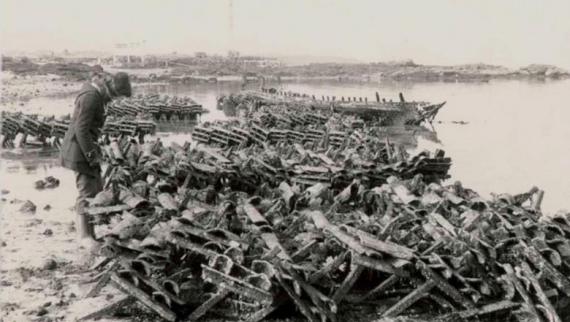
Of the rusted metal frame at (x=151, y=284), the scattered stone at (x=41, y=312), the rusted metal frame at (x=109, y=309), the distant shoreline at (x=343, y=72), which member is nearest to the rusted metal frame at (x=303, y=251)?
the rusted metal frame at (x=151, y=284)

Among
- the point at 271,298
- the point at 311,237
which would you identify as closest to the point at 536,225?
the point at 311,237

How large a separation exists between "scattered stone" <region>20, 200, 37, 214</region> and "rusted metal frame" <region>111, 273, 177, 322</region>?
249 inches

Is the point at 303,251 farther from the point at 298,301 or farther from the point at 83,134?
the point at 83,134

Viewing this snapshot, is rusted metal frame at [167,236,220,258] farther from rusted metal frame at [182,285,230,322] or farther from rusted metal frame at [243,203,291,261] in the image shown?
rusted metal frame at [243,203,291,261]

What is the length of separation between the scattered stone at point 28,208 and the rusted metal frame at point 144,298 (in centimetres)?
632

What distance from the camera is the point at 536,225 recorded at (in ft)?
24.9

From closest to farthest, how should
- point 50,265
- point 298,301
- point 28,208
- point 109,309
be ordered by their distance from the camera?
point 298,301
point 109,309
point 50,265
point 28,208

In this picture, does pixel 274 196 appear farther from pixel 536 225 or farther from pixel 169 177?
pixel 536 225

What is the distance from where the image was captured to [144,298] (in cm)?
643

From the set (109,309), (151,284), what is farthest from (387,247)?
(109,309)

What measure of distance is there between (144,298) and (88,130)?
3594 mm

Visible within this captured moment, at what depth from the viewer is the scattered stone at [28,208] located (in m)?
12.0

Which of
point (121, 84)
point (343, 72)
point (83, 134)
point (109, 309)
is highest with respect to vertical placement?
point (121, 84)

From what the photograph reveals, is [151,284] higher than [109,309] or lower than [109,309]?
higher
